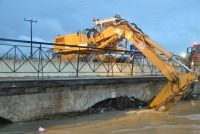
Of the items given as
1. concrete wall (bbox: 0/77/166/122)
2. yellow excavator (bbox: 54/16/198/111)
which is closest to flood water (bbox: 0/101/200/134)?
concrete wall (bbox: 0/77/166/122)

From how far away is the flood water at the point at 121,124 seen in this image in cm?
1263

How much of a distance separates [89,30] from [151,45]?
573 centimetres

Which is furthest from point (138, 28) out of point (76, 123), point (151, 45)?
point (76, 123)

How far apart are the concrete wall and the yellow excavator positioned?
160 cm

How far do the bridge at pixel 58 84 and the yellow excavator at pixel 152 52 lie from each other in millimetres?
846

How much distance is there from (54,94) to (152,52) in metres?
5.33

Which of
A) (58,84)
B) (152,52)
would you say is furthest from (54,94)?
(152,52)

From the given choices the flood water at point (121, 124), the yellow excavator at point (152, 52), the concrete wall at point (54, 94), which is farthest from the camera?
the yellow excavator at point (152, 52)

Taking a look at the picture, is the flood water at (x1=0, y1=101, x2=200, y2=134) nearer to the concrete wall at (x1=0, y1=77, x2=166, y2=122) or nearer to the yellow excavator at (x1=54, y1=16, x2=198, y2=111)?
the concrete wall at (x1=0, y1=77, x2=166, y2=122)

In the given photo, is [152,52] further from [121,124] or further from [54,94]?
[54,94]

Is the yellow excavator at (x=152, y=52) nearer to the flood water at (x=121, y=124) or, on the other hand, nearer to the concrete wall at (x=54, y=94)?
the flood water at (x=121, y=124)

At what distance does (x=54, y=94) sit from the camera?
14.4m

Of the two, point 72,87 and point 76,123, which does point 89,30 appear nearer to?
point 72,87

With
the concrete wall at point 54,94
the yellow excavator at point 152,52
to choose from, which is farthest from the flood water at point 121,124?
the yellow excavator at point 152,52
